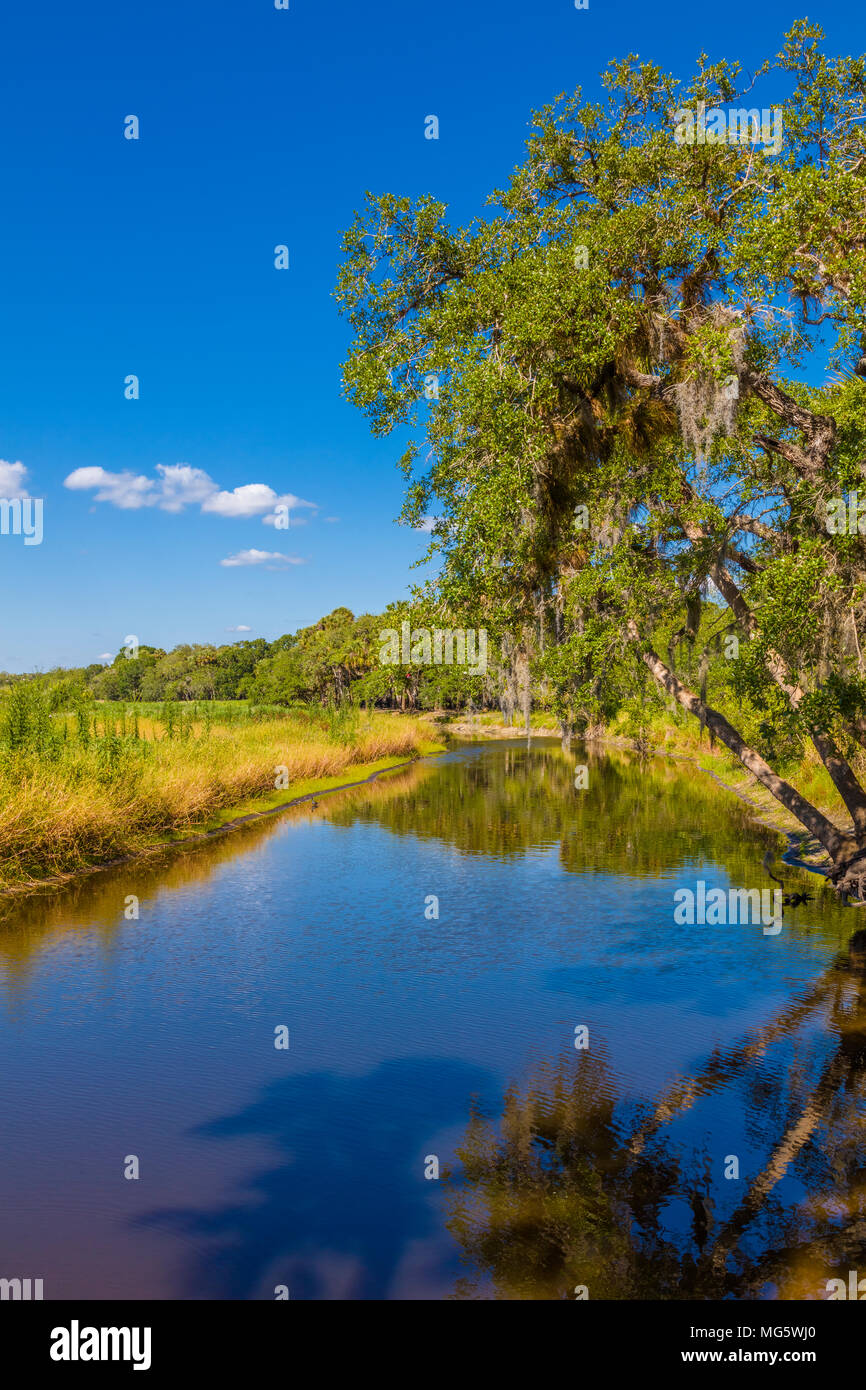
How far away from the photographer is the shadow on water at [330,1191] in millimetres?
6016

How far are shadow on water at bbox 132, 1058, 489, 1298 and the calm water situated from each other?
0.03 m

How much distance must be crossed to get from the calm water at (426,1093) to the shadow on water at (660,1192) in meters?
0.03

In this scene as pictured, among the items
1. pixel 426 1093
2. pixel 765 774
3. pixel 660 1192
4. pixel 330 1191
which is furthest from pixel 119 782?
pixel 660 1192

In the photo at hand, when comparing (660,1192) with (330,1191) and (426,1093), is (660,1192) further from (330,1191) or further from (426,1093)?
(426,1093)

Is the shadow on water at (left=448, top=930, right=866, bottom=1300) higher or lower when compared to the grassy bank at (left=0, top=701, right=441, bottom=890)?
lower

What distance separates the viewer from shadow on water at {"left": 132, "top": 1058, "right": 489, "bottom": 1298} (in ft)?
Result: 19.7

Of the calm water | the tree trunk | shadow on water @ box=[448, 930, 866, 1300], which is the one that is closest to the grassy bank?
the calm water

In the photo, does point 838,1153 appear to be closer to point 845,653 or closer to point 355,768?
point 845,653

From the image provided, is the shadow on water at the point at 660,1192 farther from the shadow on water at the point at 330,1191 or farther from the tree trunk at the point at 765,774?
the tree trunk at the point at 765,774

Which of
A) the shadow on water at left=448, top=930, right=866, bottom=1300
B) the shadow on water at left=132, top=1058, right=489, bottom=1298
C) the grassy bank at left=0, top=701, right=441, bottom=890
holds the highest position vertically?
the grassy bank at left=0, top=701, right=441, bottom=890

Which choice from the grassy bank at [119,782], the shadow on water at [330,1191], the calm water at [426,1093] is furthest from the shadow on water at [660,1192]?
the grassy bank at [119,782]

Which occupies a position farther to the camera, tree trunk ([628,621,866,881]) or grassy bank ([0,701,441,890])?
grassy bank ([0,701,441,890])

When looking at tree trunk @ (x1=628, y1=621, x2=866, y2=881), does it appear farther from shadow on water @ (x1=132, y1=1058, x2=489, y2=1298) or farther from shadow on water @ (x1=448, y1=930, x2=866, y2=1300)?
shadow on water @ (x1=132, y1=1058, x2=489, y2=1298)
